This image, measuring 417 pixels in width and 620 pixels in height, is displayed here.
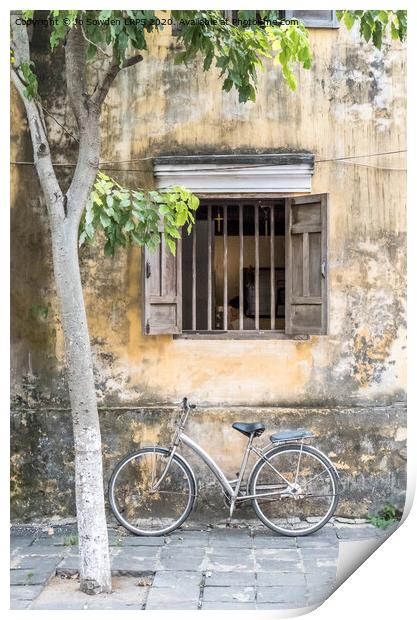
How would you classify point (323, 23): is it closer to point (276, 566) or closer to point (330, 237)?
point (330, 237)

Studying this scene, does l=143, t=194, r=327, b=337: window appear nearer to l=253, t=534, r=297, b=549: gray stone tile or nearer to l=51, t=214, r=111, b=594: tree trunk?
l=51, t=214, r=111, b=594: tree trunk

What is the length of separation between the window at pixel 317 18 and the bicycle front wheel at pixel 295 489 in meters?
2.83

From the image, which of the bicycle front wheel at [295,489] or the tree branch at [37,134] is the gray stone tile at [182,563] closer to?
the bicycle front wheel at [295,489]

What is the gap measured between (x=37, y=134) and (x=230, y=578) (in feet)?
9.05

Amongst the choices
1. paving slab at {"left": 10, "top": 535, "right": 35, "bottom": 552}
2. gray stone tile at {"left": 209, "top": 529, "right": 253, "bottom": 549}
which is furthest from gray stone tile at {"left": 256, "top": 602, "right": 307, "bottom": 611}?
paving slab at {"left": 10, "top": 535, "right": 35, "bottom": 552}

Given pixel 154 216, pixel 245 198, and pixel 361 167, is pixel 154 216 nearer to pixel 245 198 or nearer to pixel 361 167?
pixel 245 198

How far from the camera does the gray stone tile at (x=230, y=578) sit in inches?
197

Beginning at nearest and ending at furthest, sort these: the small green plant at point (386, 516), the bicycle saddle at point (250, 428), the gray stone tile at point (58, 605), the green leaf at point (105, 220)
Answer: the gray stone tile at point (58, 605) → the green leaf at point (105, 220) → the bicycle saddle at point (250, 428) → the small green plant at point (386, 516)

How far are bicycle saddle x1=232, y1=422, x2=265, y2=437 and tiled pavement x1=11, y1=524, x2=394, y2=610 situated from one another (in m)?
0.64

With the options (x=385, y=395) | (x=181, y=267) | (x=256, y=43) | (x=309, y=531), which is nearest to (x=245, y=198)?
(x=181, y=267)

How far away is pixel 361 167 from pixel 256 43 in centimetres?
127

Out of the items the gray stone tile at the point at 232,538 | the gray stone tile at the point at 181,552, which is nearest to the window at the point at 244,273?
the gray stone tile at the point at 232,538

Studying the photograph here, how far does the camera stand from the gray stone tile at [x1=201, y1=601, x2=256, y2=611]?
4770mm

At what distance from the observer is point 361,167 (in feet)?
19.8
